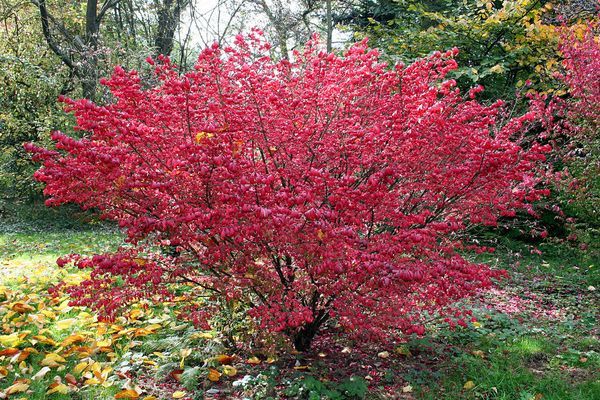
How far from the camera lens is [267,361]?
11.2ft

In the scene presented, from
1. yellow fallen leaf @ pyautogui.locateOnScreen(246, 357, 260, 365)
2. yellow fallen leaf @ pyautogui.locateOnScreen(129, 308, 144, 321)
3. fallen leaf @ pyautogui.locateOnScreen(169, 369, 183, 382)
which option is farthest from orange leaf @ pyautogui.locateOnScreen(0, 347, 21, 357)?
yellow fallen leaf @ pyautogui.locateOnScreen(246, 357, 260, 365)

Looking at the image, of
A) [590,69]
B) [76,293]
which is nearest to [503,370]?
[76,293]

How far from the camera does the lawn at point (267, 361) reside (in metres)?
3.05

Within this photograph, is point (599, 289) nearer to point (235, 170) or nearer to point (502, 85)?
point (502, 85)

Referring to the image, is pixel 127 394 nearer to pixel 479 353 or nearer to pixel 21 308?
pixel 21 308

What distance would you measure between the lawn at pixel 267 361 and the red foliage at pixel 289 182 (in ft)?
1.36

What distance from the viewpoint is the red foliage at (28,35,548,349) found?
262 cm

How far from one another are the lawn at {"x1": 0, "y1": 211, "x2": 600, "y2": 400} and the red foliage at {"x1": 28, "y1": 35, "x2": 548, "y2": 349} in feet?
1.36

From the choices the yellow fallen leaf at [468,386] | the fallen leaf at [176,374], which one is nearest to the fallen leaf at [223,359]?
the fallen leaf at [176,374]

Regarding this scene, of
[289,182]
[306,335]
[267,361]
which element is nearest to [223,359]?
[267,361]

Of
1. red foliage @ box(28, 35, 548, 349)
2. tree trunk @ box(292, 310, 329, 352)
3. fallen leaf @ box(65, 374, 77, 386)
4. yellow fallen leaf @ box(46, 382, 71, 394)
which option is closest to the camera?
red foliage @ box(28, 35, 548, 349)

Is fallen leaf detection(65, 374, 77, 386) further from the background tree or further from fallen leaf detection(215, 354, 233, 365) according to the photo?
the background tree

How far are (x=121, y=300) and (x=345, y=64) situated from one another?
2.27 m

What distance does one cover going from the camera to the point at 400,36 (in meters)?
10.1
